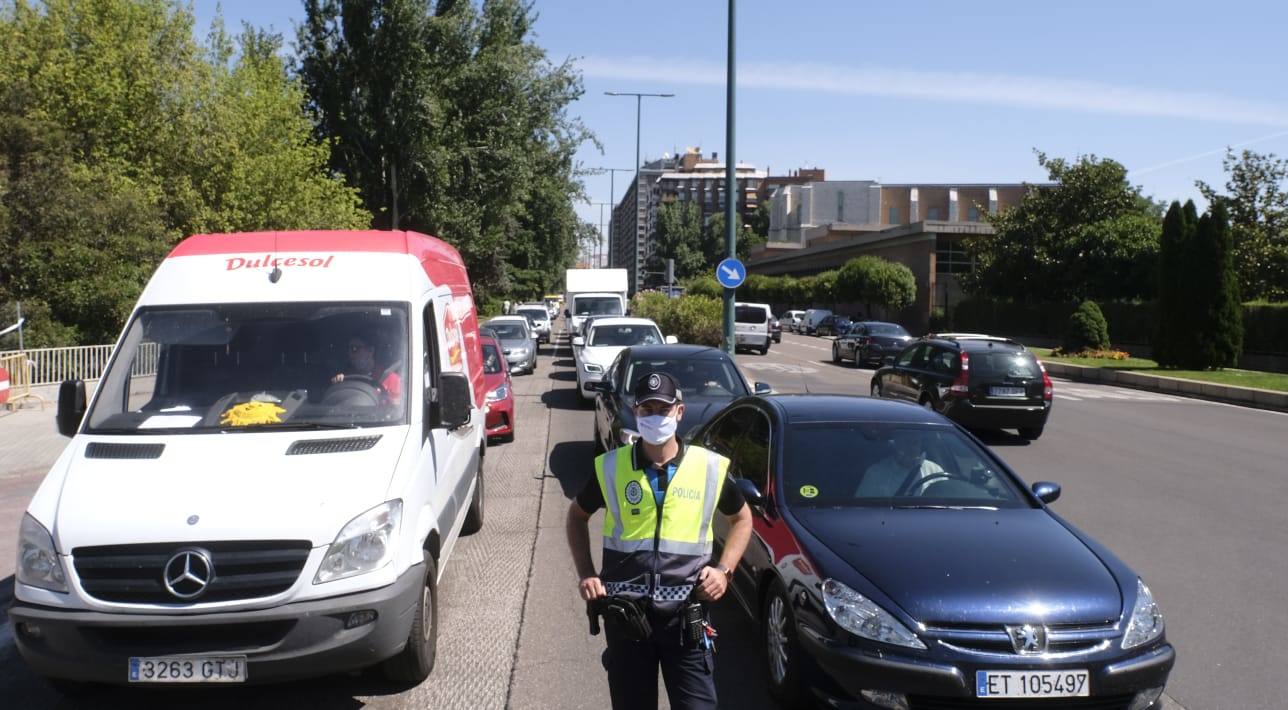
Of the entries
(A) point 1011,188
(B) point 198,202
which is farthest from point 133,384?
(A) point 1011,188

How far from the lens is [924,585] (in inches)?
173

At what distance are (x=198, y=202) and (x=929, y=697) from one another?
26181 millimetres

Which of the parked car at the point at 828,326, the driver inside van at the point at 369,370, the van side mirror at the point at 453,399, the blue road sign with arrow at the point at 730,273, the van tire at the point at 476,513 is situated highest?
the blue road sign with arrow at the point at 730,273

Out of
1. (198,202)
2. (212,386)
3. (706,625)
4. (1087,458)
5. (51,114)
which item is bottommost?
(1087,458)

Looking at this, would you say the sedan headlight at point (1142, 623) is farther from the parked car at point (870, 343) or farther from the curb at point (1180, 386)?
the parked car at point (870, 343)

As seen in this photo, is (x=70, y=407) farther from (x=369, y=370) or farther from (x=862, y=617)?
(x=862, y=617)

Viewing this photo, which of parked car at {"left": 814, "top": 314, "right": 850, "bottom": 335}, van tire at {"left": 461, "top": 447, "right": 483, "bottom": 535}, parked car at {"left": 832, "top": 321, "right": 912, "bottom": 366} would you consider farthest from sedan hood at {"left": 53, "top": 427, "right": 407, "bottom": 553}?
parked car at {"left": 814, "top": 314, "right": 850, "bottom": 335}

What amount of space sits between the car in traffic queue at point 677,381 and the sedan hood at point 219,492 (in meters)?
5.40

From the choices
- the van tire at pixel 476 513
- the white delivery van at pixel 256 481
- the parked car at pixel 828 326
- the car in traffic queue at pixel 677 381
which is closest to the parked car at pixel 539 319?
the parked car at pixel 828 326

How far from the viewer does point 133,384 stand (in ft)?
18.8

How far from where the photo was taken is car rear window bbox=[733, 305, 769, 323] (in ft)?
125

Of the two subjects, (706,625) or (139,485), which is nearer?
(706,625)

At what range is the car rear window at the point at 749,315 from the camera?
38250 mm

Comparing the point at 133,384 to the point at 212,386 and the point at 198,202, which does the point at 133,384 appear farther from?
the point at 198,202
